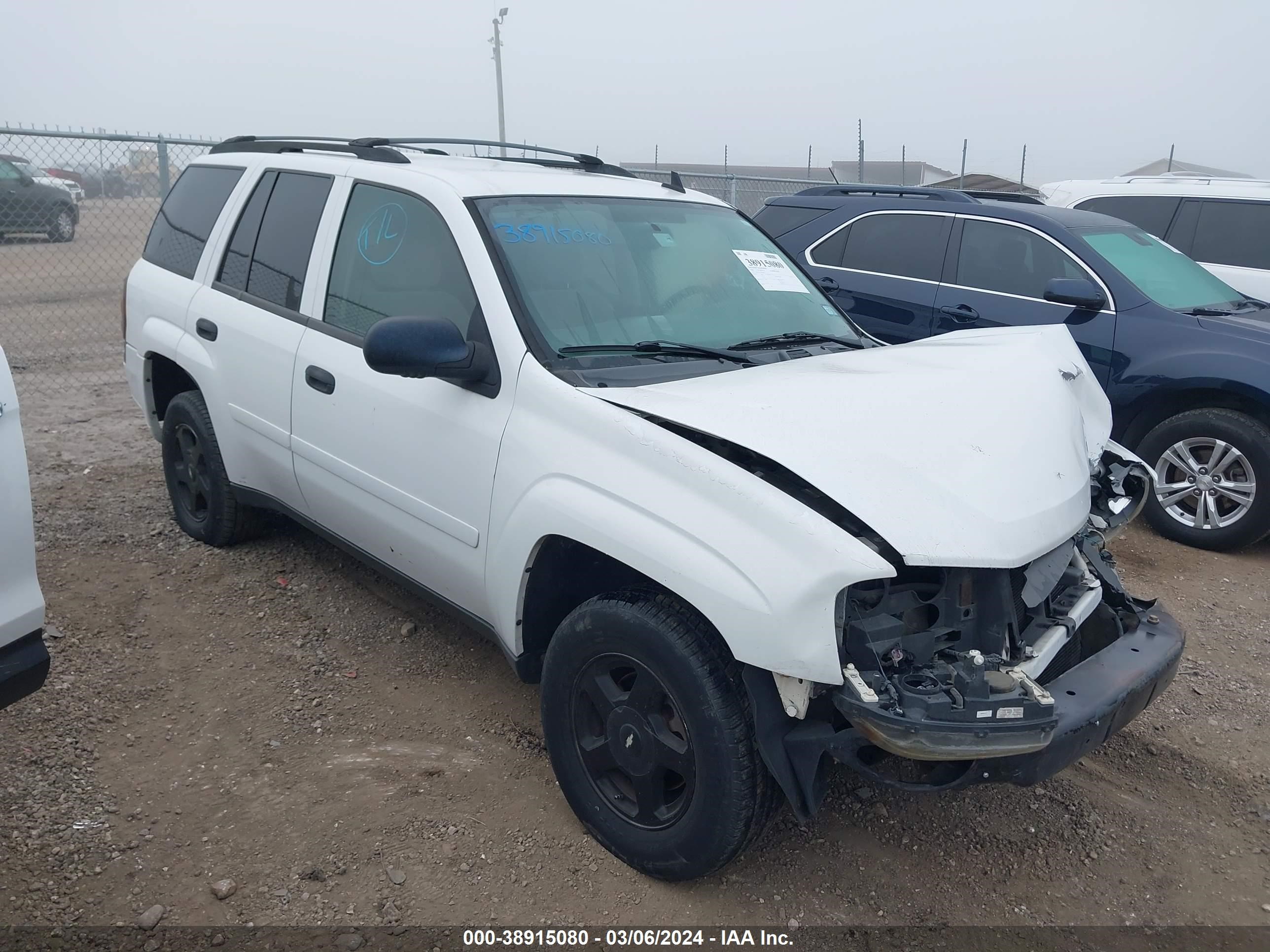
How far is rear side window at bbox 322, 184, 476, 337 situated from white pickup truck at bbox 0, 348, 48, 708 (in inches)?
45.3

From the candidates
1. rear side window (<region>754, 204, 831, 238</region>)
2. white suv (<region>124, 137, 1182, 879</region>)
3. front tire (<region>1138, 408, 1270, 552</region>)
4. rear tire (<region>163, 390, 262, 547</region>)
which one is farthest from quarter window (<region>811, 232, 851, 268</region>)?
rear tire (<region>163, 390, 262, 547</region>)

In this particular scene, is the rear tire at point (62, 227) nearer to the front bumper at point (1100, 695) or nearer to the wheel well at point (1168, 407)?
the wheel well at point (1168, 407)

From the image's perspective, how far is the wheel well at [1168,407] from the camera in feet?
17.5

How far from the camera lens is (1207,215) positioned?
799 cm

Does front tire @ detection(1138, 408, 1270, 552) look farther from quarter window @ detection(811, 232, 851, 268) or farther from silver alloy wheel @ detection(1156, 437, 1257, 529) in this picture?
quarter window @ detection(811, 232, 851, 268)

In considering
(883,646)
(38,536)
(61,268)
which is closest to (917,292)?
(883,646)

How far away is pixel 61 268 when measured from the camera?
11.9m

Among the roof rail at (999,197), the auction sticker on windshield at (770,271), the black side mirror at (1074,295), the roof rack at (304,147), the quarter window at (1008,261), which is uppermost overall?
the roof rack at (304,147)

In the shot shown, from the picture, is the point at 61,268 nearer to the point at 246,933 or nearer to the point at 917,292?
the point at 917,292

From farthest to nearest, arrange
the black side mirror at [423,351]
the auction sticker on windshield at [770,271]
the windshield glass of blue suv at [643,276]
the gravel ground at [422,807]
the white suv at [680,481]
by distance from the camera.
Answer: the auction sticker on windshield at [770,271], the windshield glass of blue suv at [643,276], the black side mirror at [423,351], the gravel ground at [422,807], the white suv at [680,481]

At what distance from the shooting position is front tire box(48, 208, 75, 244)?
1126 centimetres

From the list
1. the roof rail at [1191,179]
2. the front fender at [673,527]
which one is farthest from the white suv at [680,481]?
the roof rail at [1191,179]

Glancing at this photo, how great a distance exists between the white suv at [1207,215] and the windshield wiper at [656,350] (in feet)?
20.2

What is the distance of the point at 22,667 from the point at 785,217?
5882 mm
